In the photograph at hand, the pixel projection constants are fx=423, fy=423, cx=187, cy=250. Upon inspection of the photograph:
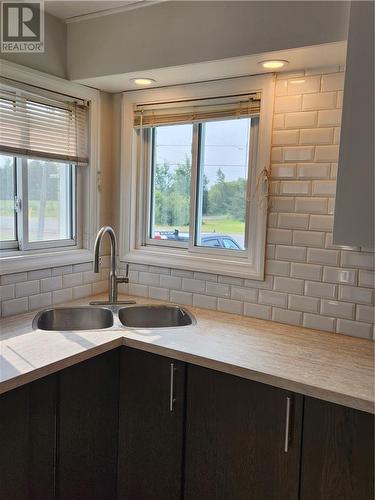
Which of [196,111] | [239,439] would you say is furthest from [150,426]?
[196,111]

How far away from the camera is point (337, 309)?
1.89 m

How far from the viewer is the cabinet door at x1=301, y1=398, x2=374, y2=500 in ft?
4.32

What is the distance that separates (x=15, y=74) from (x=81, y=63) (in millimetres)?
355

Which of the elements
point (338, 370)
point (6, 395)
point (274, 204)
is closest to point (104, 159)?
point (274, 204)

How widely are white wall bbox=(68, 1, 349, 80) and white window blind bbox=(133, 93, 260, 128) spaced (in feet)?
1.09

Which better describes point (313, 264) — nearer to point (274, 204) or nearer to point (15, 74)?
point (274, 204)

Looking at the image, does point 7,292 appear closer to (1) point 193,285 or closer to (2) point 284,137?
(1) point 193,285

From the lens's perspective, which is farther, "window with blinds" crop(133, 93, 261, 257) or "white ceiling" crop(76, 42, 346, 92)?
"window with blinds" crop(133, 93, 261, 257)

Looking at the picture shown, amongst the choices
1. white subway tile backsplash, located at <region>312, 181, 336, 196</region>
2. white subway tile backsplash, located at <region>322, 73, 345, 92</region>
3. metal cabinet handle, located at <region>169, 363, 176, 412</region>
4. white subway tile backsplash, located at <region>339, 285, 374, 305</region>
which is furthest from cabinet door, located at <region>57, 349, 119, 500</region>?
white subway tile backsplash, located at <region>322, 73, 345, 92</region>

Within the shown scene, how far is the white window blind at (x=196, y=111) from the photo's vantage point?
6.78 ft

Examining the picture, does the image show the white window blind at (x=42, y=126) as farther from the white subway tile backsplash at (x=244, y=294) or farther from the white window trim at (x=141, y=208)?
the white subway tile backsplash at (x=244, y=294)

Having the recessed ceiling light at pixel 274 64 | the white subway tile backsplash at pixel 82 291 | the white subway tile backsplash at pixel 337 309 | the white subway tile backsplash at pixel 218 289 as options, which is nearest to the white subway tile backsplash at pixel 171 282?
the white subway tile backsplash at pixel 218 289

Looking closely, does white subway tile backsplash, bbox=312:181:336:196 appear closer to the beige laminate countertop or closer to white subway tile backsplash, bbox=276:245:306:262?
white subway tile backsplash, bbox=276:245:306:262

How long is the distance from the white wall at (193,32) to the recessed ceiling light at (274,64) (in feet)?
0.42
